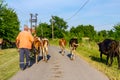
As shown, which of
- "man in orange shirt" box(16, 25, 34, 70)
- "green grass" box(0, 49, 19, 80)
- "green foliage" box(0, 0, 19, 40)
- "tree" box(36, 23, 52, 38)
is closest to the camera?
"green grass" box(0, 49, 19, 80)

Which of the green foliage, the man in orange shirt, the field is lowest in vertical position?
the field

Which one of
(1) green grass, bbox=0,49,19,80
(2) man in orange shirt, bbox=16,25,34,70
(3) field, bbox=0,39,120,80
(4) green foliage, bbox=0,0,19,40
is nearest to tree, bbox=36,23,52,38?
(4) green foliage, bbox=0,0,19,40

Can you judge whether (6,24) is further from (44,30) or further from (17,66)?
(44,30)

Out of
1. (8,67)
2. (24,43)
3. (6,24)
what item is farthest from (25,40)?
(6,24)

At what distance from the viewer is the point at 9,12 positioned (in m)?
58.8

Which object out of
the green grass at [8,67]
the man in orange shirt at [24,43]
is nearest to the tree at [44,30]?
the green grass at [8,67]

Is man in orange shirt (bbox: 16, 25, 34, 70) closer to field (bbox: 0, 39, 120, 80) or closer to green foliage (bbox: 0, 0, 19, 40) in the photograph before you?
field (bbox: 0, 39, 120, 80)

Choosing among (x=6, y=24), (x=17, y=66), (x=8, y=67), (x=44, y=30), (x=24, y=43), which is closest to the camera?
(x=24, y=43)

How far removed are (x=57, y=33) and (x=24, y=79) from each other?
370 feet

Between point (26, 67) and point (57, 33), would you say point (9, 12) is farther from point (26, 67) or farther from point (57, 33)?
point (57, 33)

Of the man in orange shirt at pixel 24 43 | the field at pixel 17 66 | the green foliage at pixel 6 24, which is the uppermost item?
the green foliage at pixel 6 24

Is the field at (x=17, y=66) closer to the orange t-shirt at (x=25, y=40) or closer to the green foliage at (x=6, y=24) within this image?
the orange t-shirt at (x=25, y=40)

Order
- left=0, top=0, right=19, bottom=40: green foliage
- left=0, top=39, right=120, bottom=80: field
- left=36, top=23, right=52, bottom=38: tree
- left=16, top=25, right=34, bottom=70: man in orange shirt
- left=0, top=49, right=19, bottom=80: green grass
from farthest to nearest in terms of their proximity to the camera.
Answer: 1. left=36, top=23, right=52, bottom=38: tree
2. left=0, top=0, right=19, bottom=40: green foliage
3. left=16, top=25, right=34, bottom=70: man in orange shirt
4. left=0, top=39, right=120, bottom=80: field
5. left=0, top=49, right=19, bottom=80: green grass

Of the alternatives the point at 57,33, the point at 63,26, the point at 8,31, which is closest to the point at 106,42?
the point at 8,31
